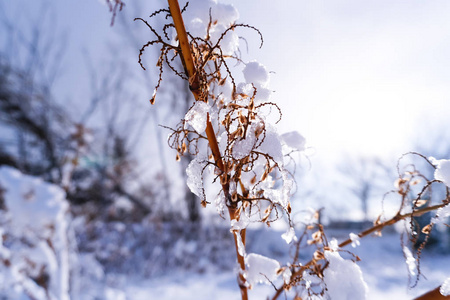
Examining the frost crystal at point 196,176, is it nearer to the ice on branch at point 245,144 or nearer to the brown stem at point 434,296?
the ice on branch at point 245,144

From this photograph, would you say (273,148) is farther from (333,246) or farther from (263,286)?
(263,286)

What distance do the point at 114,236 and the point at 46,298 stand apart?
545 centimetres

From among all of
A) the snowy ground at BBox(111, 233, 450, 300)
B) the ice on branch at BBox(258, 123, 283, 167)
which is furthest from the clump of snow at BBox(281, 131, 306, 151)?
the snowy ground at BBox(111, 233, 450, 300)

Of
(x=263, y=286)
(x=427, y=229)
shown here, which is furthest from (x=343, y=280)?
(x=263, y=286)

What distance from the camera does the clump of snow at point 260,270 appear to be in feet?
2.31

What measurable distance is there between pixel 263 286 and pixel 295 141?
4.08 metres

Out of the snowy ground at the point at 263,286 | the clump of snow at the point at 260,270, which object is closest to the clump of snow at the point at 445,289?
the clump of snow at the point at 260,270

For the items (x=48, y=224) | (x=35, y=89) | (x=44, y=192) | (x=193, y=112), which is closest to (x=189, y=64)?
(x=193, y=112)

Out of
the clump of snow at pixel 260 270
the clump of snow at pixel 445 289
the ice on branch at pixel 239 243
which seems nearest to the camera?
the clump of snow at pixel 445 289

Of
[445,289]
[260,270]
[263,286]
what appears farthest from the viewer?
[263,286]

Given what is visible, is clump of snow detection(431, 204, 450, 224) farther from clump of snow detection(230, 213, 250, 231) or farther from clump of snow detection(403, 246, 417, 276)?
clump of snow detection(230, 213, 250, 231)

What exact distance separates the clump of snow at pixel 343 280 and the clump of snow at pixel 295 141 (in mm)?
221

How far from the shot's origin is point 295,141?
2.21ft

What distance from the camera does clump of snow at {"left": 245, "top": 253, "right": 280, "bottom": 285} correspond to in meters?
0.70
